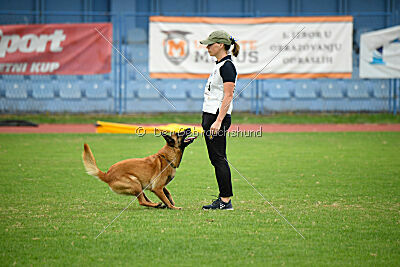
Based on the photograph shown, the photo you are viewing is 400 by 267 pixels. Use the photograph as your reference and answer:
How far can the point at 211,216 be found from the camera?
619cm

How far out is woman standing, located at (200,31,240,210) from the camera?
6266mm

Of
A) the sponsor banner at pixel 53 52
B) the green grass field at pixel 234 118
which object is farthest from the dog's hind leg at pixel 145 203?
the sponsor banner at pixel 53 52

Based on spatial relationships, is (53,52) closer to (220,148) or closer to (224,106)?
(220,148)

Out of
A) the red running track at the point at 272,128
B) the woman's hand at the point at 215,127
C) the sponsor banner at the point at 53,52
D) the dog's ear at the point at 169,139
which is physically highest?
the sponsor banner at the point at 53,52

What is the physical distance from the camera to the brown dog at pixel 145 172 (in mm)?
6367

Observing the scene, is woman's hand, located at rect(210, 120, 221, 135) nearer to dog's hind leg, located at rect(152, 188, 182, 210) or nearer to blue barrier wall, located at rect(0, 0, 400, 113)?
dog's hind leg, located at rect(152, 188, 182, 210)

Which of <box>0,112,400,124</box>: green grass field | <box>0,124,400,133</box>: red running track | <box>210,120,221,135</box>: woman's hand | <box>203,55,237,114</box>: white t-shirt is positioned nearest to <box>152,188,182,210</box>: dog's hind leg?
<box>210,120,221,135</box>: woman's hand

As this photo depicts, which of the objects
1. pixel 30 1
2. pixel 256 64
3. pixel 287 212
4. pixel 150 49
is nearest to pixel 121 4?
pixel 30 1

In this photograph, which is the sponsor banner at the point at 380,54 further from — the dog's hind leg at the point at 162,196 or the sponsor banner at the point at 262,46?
the dog's hind leg at the point at 162,196

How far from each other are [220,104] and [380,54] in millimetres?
14515

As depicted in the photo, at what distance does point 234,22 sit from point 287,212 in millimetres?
13811

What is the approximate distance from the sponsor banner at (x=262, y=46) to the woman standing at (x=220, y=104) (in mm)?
12666

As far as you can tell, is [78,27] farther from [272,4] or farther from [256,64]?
[272,4]

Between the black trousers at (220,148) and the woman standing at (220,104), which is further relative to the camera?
the black trousers at (220,148)
